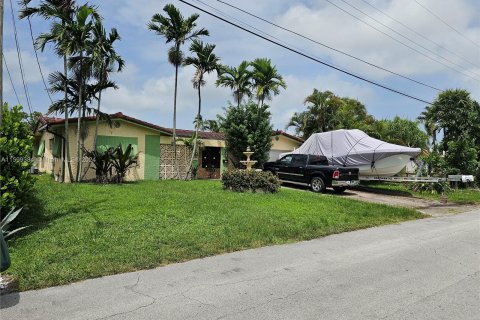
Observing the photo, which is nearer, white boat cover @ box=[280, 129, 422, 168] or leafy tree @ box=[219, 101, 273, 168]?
white boat cover @ box=[280, 129, 422, 168]

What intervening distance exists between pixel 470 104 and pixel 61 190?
25472mm

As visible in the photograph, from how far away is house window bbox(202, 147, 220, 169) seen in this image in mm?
24984

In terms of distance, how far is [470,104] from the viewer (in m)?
27.0

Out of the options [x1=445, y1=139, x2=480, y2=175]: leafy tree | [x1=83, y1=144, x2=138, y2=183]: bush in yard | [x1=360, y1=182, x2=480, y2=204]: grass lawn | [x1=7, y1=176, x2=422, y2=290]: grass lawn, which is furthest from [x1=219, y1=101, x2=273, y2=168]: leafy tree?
[x1=445, y1=139, x2=480, y2=175]: leafy tree

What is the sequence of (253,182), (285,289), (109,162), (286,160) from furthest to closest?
(286,160), (109,162), (253,182), (285,289)

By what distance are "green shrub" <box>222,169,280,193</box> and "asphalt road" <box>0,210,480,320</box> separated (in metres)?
7.81

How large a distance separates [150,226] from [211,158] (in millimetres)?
16639

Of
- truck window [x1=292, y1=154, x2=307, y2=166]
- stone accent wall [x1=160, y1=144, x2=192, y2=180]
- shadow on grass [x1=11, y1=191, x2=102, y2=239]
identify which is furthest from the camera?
stone accent wall [x1=160, y1=144, x2=192, y2=180]

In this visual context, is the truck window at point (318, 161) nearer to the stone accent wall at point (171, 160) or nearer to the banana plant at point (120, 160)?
the stone accent wall at point (171, 160)

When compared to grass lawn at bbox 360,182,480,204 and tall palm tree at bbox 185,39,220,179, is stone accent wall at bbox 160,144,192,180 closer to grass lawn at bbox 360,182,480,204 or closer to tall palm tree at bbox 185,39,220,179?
tall palm tree at bbox 185,39,220,179

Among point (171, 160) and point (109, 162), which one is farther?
point (171, 160)

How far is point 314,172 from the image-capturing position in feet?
61.6

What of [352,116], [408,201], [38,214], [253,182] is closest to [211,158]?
[253,182]

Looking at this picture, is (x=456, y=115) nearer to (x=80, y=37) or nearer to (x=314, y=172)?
(x=314, y=172)
